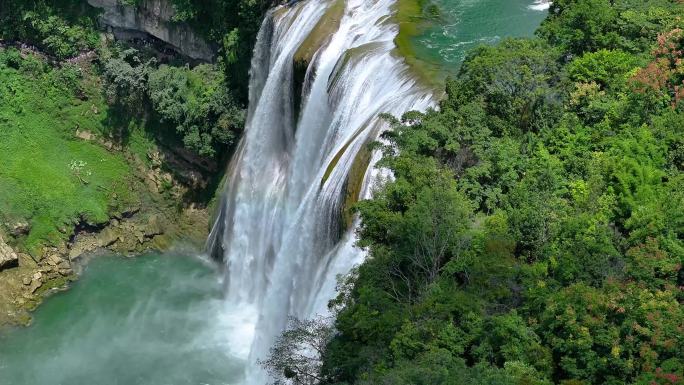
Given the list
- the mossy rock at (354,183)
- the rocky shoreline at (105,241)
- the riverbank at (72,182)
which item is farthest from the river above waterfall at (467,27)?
the rocky shoreline at (105,241)

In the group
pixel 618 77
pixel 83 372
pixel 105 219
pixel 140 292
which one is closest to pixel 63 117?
pixel 105 219

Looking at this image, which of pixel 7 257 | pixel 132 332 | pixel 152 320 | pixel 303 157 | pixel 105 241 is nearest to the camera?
pixel 303 157

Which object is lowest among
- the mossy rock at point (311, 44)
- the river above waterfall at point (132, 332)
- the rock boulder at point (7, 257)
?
the river above waterfall at point (132, 332)

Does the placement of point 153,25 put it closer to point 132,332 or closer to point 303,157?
point 303,157

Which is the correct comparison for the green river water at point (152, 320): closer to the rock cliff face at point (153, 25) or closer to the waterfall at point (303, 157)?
the waterfall at point (303, 157)

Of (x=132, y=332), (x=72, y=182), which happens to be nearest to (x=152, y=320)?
(x=132, y=332)

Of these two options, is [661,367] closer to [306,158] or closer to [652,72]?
[652,72]

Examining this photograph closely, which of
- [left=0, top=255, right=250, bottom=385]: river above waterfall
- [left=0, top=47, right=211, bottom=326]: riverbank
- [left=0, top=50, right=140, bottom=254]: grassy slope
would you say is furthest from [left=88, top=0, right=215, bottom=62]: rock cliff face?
[left=0, top=255, right=250, bottom=385]: river above waterfall
